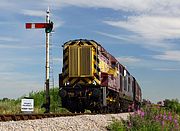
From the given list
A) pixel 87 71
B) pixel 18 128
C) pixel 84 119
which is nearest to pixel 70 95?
pixel 87 71

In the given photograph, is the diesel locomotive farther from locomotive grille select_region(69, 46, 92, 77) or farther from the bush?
the bush

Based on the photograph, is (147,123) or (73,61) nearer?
(147,123)

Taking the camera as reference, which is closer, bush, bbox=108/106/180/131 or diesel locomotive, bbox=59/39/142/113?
bush, bbox=108/106/180/131

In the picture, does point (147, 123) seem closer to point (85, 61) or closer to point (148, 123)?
point (148, 123)

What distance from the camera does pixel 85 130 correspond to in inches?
468

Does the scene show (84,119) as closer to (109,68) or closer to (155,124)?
(155,124)

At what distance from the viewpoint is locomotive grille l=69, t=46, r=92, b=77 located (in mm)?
23500

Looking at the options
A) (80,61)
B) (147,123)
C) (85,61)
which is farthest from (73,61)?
(147,123)

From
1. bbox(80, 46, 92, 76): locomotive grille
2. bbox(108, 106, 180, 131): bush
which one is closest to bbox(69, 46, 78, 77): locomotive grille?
bbox(80, 46, 92, 76): locomotive grille

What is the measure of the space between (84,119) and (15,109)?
1129cm

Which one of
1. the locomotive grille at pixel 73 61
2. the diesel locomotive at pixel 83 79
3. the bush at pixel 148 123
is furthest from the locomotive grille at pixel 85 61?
the bush at pixel 148 123

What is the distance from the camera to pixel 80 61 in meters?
23.7

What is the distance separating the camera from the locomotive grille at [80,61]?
23.5 metres

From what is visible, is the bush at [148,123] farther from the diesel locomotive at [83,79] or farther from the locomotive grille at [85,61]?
the locomotive grille at [85,61]
